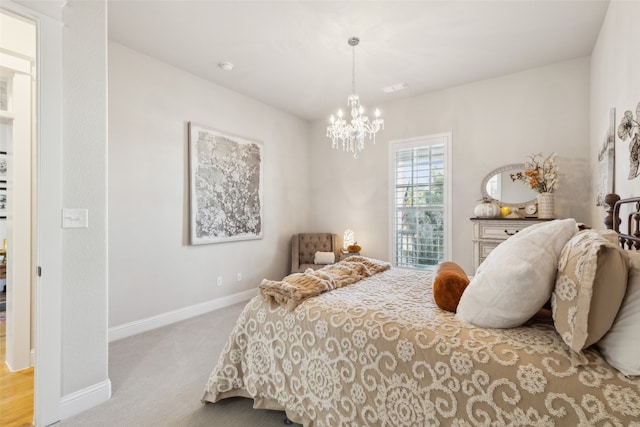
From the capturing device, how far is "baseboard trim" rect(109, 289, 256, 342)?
3.07 metres

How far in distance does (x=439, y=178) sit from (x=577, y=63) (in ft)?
6.21

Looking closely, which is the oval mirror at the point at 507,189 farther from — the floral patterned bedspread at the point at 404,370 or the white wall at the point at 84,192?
the white wall at the point at 84,192

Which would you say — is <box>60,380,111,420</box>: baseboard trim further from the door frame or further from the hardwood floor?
the hardwood floor

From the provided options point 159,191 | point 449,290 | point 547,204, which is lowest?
point 449,290

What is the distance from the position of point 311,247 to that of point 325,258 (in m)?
0.39

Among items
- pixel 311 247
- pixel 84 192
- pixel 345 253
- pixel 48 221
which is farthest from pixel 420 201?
pixel 48 221

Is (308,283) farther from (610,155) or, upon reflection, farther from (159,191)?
(610,155)

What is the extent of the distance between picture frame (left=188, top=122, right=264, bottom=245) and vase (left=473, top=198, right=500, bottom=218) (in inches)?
115

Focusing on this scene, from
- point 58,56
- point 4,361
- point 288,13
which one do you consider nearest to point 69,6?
point 58,56

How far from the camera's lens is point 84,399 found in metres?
1.94

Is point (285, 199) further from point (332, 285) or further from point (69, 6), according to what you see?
point (69, 6)

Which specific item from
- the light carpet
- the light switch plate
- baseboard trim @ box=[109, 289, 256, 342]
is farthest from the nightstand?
the light switch plate

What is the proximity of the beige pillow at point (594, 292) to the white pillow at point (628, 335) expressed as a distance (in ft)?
0.08

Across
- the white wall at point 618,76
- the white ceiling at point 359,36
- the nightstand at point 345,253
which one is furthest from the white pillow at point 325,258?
the white wall at point 618,76
